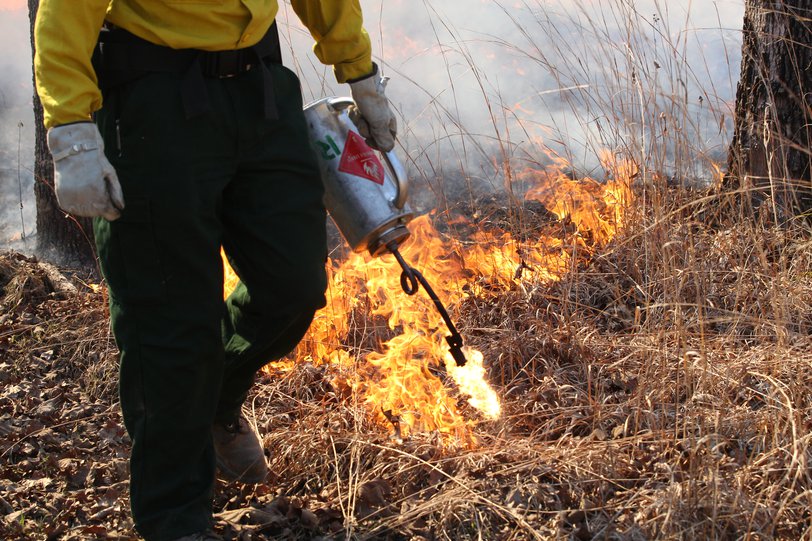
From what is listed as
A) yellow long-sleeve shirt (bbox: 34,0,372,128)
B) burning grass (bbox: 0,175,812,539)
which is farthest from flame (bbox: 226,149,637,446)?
yellow long-sleeve shirt (bbox: 34,0,372,128)

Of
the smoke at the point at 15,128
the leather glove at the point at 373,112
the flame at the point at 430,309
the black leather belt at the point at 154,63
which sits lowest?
the smoke at the point at 15,128

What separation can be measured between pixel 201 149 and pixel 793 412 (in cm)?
180

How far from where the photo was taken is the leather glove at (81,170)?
185 cm

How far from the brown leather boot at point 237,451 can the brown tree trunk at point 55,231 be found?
2315 mm

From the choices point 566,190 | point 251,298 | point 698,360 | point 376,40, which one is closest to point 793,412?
point 698,360

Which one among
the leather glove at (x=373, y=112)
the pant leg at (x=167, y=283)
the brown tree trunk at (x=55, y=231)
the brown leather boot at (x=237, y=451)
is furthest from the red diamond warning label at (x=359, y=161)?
the brown tree trunk at (x=55, y=231)

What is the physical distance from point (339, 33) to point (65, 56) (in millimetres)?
845

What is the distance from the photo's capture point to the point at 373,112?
2551 mm

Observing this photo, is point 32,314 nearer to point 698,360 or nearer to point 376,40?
point 698,360

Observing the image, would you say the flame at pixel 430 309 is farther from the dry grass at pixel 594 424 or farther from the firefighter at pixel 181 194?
the firefighter at pixel 181 194

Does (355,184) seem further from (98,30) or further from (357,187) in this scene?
(98,30)

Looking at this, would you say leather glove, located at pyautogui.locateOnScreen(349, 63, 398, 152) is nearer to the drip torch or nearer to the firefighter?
the drip torch

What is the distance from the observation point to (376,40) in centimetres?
893

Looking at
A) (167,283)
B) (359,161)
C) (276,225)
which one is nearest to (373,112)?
(359,161)
